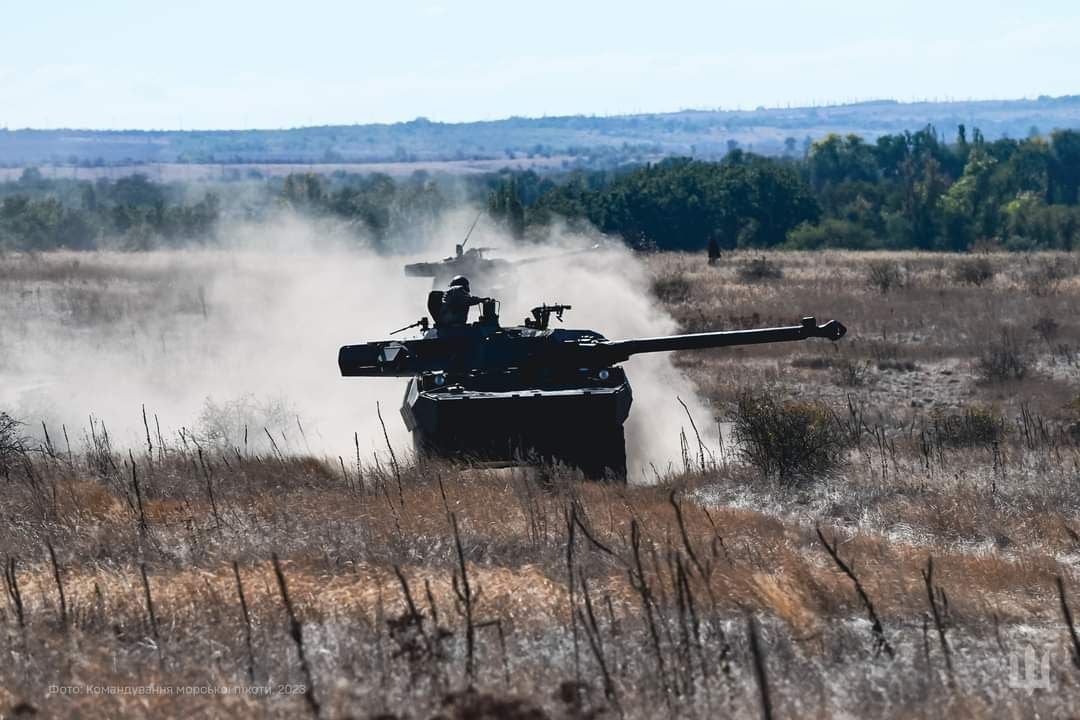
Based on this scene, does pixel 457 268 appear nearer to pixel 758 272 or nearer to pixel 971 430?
pixel 971 430

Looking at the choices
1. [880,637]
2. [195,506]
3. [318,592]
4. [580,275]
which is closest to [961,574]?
[880,637]

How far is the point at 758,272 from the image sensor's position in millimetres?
49250

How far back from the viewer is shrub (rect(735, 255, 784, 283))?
4801 centimetres

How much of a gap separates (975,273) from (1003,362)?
17.6m

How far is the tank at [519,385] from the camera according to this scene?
54.4ft

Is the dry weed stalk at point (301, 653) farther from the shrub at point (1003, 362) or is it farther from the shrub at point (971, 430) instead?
the shrub at point (1003, 362)

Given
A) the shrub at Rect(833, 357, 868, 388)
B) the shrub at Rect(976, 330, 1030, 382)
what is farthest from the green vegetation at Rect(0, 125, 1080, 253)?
the shrub at Rect(976, 330, 1030, 382)

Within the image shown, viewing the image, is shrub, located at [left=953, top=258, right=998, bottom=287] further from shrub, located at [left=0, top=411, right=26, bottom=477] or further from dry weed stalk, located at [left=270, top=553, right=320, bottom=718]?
dry weed stalk, located at [left=270, top=553, right=320, bottom=718]

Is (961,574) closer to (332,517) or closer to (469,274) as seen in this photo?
(332,517)

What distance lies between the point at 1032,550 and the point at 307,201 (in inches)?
3273

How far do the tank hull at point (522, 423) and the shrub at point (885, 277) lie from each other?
27756 millimetres

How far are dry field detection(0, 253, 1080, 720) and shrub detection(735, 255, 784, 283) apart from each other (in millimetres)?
27813

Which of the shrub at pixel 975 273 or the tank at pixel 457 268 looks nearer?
the tank at pixel 457 268
